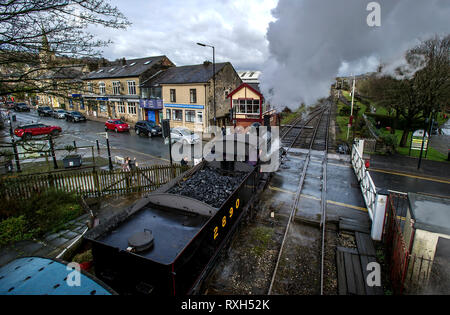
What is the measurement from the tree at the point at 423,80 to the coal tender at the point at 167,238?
15.7 meters

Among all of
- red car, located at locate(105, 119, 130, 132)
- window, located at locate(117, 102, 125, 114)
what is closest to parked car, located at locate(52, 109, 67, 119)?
window, located at locate(117, 102, 125, 114)

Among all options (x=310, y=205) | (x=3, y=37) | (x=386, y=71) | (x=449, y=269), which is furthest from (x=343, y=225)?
(x=386, y=71)

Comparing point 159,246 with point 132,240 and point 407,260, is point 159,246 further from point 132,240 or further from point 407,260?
point 407,260

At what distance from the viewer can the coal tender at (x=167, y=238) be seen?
13.0ft

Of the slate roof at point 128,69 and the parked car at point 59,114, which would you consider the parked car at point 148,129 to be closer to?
the slate roof at point 128,69

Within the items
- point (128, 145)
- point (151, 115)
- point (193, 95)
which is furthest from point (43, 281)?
point (151, 115)

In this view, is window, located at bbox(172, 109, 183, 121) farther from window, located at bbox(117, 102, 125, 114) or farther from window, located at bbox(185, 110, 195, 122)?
window, located at bbox(117, 102, 125, 114)

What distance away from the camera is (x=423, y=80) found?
616 inches

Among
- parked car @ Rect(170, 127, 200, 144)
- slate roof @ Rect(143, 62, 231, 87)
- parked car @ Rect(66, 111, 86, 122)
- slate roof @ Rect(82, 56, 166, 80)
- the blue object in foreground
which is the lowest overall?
parked car @ Rect(170, 127, 200, 144)

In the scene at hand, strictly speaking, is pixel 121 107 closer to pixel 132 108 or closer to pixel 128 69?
pixel 132 108

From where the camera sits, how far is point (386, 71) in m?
17.6

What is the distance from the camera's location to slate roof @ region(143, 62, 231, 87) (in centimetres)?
2573

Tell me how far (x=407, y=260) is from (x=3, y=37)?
9948 millimetres

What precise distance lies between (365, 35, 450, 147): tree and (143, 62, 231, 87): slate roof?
52.1ft
